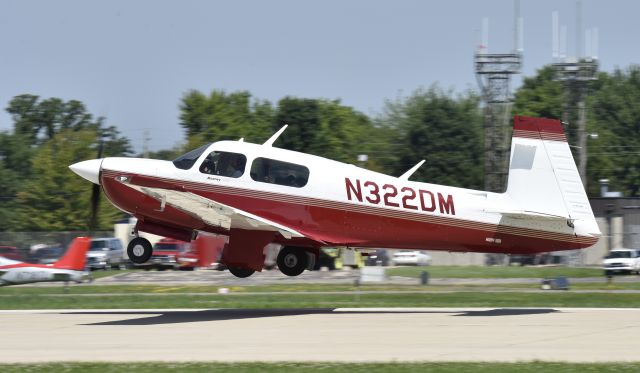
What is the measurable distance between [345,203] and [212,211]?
9.70 ft

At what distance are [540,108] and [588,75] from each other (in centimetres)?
3859

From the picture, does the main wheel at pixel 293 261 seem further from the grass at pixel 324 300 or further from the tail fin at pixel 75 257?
the tail fin at pixel 75 257

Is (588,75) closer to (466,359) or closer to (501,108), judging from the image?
(501,108)

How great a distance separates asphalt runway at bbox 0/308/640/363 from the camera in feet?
53.9

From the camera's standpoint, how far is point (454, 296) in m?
28.7

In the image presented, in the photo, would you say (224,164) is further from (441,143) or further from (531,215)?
(441,143)

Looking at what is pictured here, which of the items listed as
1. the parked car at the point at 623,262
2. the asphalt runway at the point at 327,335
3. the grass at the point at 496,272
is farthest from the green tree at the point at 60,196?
the asphalt runway at the point at 327,335

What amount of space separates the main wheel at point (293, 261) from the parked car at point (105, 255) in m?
28.6

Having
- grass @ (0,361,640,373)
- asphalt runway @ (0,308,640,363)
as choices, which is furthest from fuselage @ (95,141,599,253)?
grass @ (0,361,640,373)

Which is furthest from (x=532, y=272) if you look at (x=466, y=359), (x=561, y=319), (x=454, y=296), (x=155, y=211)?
(x=466, y=359)

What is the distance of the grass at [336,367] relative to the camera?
14.6 meters

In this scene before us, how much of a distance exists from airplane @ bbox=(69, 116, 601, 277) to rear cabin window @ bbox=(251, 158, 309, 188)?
0.07ft

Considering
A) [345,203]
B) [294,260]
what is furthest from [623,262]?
[345,203]

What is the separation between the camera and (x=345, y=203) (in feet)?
70.0
